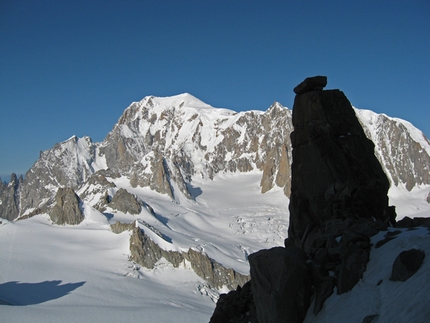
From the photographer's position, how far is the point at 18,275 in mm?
64312

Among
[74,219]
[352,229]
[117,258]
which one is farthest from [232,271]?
[352,229]

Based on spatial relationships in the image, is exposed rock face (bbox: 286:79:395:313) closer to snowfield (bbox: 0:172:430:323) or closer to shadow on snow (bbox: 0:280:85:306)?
snowfield (bbox: 0:172:430:323)

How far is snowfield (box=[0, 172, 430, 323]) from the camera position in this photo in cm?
1071

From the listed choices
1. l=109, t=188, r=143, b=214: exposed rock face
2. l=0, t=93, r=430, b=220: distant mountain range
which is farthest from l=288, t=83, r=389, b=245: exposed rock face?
l=0, t=93, r=430, b=220: distant mountain range

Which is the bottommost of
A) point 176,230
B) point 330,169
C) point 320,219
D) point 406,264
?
point 406,264

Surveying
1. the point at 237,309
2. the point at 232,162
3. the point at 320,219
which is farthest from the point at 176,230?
the point at 320,219

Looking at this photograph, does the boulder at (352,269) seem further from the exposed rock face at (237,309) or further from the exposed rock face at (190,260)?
the exposed rock face at (190,260)

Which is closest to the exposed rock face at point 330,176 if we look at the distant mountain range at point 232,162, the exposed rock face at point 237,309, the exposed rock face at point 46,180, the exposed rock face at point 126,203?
the exposed rock face at point 237,309

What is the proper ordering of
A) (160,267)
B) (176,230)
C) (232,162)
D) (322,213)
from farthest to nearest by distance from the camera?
(232,162) → (176,230) → (160,267) → (322,213)

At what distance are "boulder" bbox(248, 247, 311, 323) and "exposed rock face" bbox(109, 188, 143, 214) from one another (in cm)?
9502

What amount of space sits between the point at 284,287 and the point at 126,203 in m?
98.8

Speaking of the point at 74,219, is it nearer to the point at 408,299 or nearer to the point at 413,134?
the point at 408,299

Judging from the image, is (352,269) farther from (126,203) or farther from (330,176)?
(126,203)

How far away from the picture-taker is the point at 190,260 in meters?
77.6
